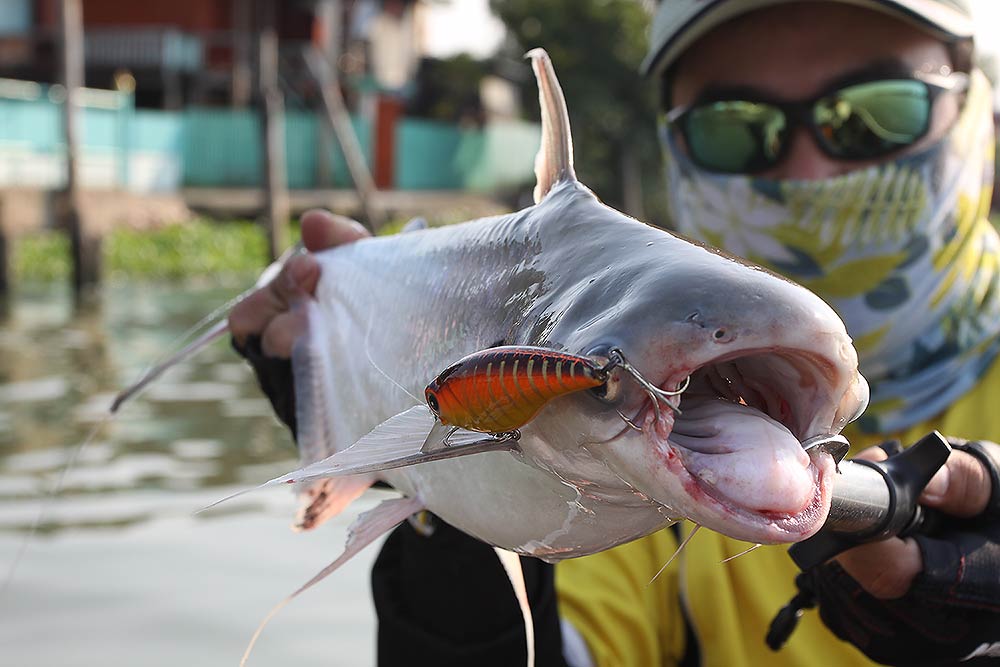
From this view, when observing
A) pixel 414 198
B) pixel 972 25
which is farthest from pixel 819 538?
pixel 414 198

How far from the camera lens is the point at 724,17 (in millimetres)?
2547

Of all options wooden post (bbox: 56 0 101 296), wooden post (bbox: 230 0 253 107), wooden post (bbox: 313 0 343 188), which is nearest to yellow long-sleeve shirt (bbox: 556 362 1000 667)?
wooden post (bbox: 56 0 101 296)

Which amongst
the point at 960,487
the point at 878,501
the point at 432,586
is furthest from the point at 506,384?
the point at 432,586

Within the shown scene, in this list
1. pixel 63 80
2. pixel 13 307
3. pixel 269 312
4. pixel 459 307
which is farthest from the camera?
pixel 63 80

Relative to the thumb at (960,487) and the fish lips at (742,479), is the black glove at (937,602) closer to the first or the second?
the thumb at (960,487)

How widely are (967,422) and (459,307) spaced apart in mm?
1466

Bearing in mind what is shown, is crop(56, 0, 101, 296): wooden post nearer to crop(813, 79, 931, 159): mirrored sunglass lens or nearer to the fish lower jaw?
crop(813, 79, 931, 159): mirrored sunglass lens

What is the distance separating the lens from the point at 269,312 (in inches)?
94.0

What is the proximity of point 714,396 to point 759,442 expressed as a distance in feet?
0.41

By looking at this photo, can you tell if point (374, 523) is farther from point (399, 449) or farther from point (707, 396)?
point (707, 396)

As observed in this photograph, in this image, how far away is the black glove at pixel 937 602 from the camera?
5.48 feet

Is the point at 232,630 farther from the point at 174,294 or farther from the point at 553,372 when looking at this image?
the point at 174,294

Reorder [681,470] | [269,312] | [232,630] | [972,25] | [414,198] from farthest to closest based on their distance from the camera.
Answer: [414,198] → [232,630] → [972,25] → [269,312] → [681,470]

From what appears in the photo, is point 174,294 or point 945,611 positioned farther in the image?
point 174,294
